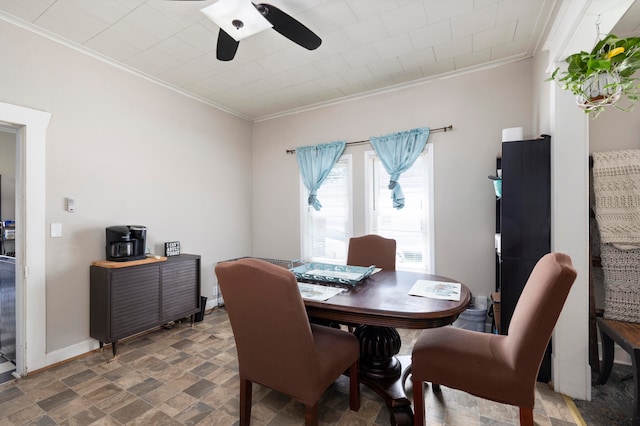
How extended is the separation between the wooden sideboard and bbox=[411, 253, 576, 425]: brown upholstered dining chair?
2539 mm

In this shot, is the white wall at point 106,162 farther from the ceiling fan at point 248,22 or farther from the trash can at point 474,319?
the trash can at point 474,319

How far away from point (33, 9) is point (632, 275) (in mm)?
4900

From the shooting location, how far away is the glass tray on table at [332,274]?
196 cm

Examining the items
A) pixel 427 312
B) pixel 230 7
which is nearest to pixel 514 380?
pixel 427 312

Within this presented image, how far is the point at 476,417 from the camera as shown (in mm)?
1725

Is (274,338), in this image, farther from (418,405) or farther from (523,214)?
(523,214)

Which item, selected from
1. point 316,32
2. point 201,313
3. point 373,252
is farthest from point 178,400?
point 316,32

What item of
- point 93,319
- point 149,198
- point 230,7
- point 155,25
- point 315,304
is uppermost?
point 155,25

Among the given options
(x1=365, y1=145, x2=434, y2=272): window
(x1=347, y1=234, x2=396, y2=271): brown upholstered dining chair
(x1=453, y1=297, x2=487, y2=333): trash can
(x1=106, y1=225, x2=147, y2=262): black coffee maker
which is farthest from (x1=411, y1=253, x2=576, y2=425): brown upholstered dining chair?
(x1=106, y1=225, x2=147, y2=262): black coffee maker

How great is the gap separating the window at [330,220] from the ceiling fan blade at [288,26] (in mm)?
1891

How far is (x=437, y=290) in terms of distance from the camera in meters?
1.76

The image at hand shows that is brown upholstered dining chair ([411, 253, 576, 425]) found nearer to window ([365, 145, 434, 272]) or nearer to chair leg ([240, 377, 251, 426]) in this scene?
chair leg ([240, 377, 251, 426])

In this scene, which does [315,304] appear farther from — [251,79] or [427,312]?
[251,79]

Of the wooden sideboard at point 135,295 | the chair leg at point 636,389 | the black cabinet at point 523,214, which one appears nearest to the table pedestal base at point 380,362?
the black cabinet at point 523,214
